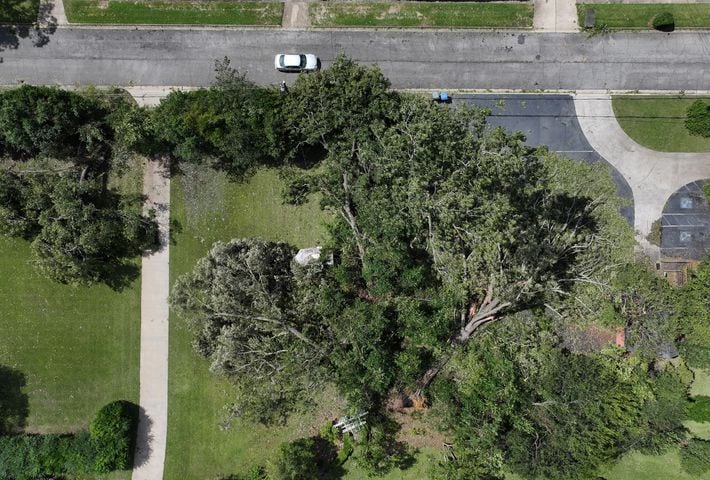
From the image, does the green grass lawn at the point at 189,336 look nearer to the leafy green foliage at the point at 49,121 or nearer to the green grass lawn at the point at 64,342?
the green grass lawn at the point at 64,342

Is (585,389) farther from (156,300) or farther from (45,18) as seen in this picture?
(45,18)

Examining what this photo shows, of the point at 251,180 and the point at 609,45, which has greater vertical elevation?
the point at 609,45

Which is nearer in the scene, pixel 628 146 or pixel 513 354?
pixel 513 354

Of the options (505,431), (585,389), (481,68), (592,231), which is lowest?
(505,431)

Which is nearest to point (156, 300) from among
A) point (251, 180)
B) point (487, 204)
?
point (251, 180)

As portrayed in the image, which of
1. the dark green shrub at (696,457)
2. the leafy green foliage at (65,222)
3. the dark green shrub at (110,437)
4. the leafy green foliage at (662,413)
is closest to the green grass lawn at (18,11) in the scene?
the leafy green foliage at (65,222)

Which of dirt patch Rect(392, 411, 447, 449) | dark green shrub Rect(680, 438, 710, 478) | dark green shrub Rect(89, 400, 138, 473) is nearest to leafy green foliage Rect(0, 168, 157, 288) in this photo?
dark green shrub Rect(89, 400, 138, 473)
